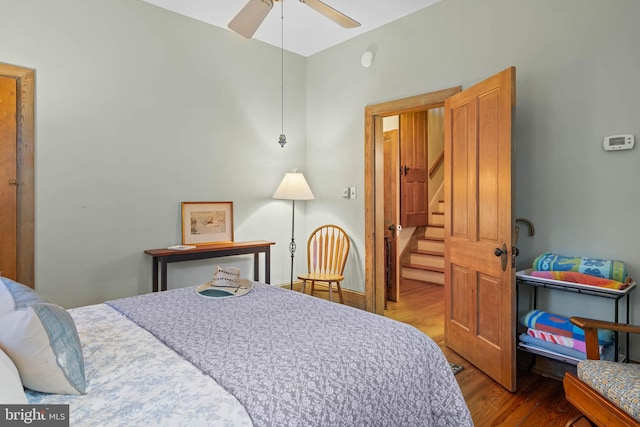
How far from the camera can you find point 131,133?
3.15m

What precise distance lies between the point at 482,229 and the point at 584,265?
602mm

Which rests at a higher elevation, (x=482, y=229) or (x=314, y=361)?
(x=482, y=229)

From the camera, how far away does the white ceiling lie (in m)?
3.21

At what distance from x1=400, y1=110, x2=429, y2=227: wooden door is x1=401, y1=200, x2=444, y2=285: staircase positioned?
20 centimetres

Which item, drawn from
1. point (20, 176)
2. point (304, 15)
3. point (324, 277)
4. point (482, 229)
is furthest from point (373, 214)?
point (20, 176)

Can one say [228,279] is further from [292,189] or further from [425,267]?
[425,267]

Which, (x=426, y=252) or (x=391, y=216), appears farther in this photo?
(x=426, y=252)

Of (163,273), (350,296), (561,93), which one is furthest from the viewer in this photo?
(350,296)

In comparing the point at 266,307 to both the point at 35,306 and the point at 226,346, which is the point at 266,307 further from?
the point at 35,306

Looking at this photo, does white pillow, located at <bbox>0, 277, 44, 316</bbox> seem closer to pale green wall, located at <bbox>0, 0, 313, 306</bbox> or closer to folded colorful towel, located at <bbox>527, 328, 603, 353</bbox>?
pale green wall, located at <bbox>0, 0, 313, 306</bbox>

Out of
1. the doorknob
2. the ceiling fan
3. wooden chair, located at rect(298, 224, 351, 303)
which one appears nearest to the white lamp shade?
wooden chair, located at rect(298, 224, 351, 303)

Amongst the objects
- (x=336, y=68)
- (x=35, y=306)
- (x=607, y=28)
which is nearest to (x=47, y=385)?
(x=35, y=306)

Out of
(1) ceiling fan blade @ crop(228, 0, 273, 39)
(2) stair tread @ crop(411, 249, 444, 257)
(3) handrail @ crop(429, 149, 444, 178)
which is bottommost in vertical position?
(2) stair tread @ crop(411, 249, 444, 257)

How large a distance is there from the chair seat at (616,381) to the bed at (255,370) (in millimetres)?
557
